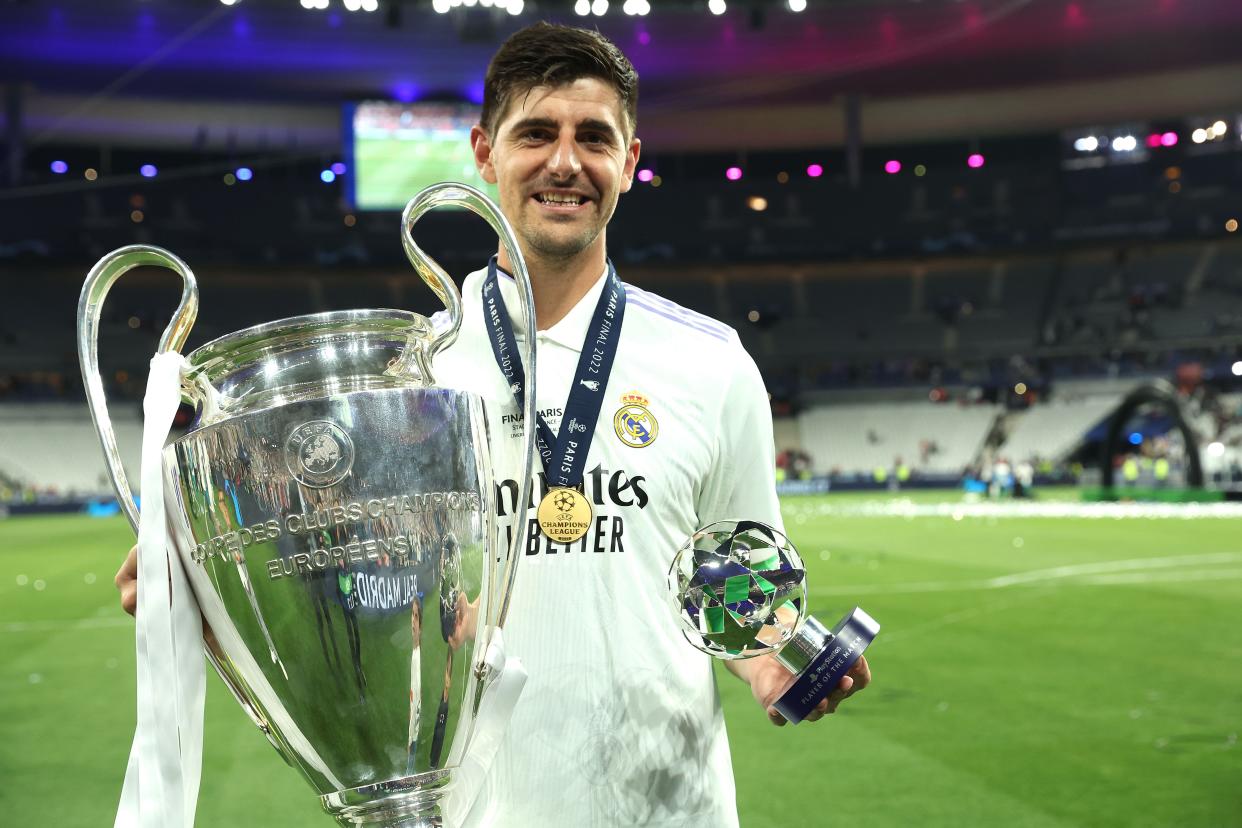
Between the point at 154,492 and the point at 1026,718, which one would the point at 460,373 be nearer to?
the point at 154,492

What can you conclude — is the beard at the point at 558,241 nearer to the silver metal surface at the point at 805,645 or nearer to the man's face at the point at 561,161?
the man's face at the point at 561,161

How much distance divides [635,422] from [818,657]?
0.52 metres

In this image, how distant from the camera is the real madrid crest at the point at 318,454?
120 cm

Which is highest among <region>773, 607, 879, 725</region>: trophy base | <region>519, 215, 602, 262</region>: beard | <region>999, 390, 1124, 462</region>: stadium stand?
<region>999, 390, 1124, 462</region>: stadium stand

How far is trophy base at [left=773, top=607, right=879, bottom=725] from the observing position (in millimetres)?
1394

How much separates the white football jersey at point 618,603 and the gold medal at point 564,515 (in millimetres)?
27

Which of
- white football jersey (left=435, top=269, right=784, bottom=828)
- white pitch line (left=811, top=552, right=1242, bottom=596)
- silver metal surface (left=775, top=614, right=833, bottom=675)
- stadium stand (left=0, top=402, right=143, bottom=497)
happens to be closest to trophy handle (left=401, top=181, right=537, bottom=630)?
white football jersey (left=435, top=269, right=784, bottom=828)

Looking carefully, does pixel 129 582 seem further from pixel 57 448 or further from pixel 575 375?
pixel 57 448

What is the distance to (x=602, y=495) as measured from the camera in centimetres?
173

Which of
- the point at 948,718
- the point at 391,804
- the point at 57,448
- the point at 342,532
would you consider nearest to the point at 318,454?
the point at 342,532

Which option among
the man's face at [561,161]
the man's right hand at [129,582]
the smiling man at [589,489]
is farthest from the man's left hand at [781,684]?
the man's right hand at [129,582]

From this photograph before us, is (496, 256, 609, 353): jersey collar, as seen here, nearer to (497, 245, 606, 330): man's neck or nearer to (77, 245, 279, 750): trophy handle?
(497, 245, 606, 330): man's neck

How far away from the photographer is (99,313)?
1.28 meters

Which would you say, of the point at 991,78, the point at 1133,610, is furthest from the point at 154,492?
the point at 991,78
